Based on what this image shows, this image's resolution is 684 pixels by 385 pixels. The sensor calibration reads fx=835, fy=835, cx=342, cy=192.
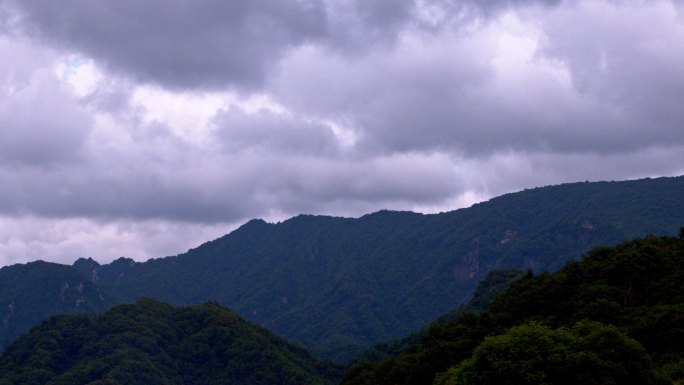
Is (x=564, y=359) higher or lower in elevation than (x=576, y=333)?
lower

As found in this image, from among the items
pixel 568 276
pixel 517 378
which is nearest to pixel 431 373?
pixel 568 276

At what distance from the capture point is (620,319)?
93.9m

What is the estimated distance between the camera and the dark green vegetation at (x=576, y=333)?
7188 centimetres

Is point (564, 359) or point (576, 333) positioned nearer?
point (564, 359)

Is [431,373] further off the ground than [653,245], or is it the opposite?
[653,245]

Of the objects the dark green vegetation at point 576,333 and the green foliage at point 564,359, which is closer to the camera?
the green foliage at point 564,359

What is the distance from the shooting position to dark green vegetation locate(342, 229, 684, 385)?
236 ft

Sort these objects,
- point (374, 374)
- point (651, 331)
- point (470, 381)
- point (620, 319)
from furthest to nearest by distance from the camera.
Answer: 1. point (374, 374)
2. point (620, 319)
3. point (651, 331)
4. point (470, 381)

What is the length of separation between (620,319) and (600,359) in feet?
78.1

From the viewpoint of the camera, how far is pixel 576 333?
76.8 meters

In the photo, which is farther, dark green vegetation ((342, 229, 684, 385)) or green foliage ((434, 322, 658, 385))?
dark green vegetation ((342, 229, 684, 385))

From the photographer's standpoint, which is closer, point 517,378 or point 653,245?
point 517,378

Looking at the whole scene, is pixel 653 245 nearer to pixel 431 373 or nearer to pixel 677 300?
pixel 677 300

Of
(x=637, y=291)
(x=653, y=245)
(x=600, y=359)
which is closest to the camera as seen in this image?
(x=600, y=359)
